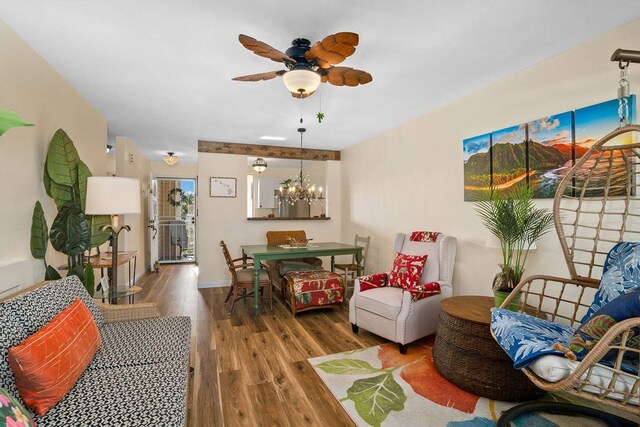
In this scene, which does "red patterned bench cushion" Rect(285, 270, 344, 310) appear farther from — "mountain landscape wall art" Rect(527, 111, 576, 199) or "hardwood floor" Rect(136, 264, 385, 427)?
"mountain landscape wall art" Rect(527, 111, 576, 199)

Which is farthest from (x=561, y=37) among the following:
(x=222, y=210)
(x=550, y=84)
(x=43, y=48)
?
(x=222, y=210)

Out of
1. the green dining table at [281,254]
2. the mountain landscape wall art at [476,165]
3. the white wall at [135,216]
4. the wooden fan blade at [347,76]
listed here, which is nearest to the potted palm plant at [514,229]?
the mountain landscape wall art at [476,165]

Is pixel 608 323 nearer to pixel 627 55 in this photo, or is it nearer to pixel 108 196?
pixel 627 55

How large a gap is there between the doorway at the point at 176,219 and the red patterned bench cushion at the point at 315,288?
15.6ft

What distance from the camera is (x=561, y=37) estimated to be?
7.07ft

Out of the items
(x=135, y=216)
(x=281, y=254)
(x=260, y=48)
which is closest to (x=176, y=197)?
(x=135, y=216)

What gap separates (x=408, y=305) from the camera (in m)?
2.76

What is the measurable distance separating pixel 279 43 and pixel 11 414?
7.56 feet

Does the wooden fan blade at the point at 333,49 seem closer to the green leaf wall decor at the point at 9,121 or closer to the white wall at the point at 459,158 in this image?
the green leaf wall decor at the point at 9,121

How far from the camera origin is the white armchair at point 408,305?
9.11ft

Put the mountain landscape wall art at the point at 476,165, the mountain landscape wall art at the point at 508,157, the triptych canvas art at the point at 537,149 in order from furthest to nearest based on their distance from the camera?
the mountain landscape wall art at the point at 476,165
the mountain landscape wall art at the point at 508,157
the triptych canvas art at the point at 537,149

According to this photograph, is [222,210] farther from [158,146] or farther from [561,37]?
[561,37]

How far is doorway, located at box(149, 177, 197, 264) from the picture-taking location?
7.59 metres

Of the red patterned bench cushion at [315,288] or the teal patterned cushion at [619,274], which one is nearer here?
the teal patterned cushion at [619,274]
